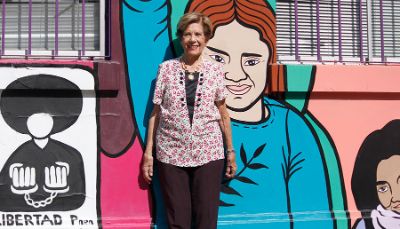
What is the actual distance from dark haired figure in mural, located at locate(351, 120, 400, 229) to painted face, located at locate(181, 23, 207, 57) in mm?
1683

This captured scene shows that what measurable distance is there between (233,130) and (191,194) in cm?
69

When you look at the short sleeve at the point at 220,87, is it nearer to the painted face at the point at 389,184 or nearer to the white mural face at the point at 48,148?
the white mural face at the point at 48,148

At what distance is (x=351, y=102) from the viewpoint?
177 inches

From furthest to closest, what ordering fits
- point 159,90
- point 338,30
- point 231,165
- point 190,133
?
point 338,30 < point 231,165 < point 159,90 < point 190,133

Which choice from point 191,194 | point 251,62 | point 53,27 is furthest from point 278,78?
point 53,27

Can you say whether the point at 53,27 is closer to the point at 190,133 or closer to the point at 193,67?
the point at 193,67

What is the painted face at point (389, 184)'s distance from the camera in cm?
455

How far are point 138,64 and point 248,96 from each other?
3.01 ft

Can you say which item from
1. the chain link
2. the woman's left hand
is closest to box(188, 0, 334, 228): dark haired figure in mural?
the woman's left hand

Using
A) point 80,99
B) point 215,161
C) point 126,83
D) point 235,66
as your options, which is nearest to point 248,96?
point 235,66

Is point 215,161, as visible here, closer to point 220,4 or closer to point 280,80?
point 280,80

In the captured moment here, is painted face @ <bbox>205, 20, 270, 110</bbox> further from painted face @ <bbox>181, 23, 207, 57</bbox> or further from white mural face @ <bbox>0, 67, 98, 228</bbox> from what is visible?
white mural face @ <bbox>0, 67, 98, 228</bbox>

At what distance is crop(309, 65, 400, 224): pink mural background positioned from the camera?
4.41 metres

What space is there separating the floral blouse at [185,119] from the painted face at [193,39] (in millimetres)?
135
